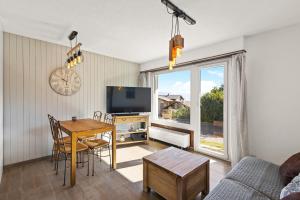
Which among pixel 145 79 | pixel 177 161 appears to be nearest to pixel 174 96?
pixel 145 79

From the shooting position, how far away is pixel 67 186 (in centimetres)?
221

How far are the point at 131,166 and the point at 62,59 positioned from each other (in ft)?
8.71

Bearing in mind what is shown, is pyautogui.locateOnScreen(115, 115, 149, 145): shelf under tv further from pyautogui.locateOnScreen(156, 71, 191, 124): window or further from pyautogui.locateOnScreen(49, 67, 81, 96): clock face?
pyautogui.locateOnScreen(49, 67, 81, 96): clock face

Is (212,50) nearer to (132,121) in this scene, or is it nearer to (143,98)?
(143,98)

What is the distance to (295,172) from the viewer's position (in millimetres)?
1438

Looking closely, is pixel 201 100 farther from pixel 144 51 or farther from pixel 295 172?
pixel 295 172

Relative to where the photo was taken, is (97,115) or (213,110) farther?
(97,115)

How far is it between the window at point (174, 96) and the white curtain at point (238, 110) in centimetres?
112

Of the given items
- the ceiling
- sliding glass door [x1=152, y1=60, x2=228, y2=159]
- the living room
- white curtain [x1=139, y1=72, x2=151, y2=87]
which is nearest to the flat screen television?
the living room

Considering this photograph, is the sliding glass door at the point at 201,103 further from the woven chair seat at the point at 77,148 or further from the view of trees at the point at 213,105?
the woven chair seat at the point at 77,148

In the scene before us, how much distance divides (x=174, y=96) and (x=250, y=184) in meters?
2.89

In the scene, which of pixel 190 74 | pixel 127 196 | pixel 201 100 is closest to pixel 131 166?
pixel 127 196

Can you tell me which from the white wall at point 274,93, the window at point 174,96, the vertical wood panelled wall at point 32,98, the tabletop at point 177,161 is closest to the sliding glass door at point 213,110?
the window at point 174,96

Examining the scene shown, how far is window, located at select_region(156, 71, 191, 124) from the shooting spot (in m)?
3.90
